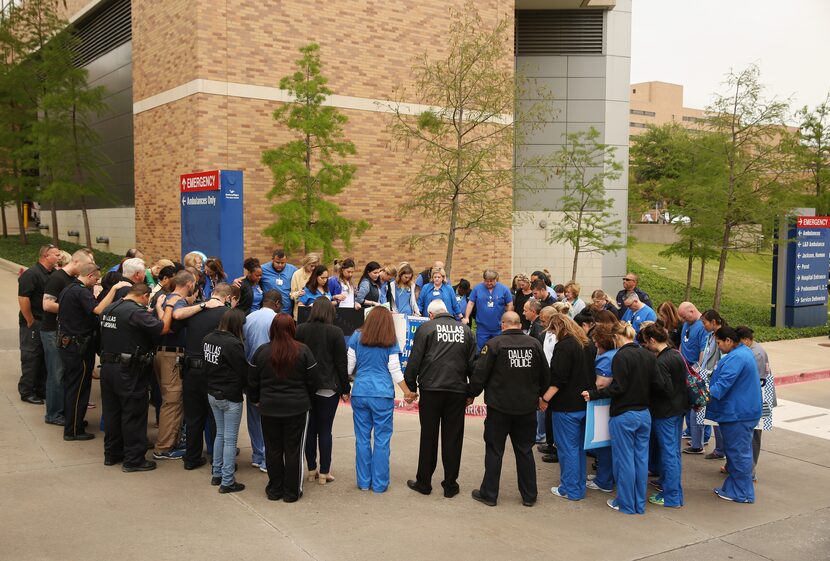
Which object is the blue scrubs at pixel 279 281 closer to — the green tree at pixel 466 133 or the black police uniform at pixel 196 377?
the black police uniform at pixel 196 377

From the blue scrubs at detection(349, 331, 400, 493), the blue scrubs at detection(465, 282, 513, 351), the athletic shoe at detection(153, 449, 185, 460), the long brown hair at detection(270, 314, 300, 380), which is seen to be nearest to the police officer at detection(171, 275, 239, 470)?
the athletic shoe at detection(153, 449, 185, 460)

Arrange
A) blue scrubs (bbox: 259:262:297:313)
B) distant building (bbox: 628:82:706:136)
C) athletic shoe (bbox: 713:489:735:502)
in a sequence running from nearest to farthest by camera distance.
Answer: athletic shoe (bbox: 713:489:735:502), blue scrubs (bbox: 259:262:297:313), distant building (bbox: 628:82:706:136)

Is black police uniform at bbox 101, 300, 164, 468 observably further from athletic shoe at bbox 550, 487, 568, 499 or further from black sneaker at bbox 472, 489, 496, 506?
athletic shoe at bbox 550, 487, 568, 499

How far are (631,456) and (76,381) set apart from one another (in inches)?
246

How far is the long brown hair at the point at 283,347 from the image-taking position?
6.71 m

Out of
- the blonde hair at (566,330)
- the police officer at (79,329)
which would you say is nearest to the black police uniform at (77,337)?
the police officer at (79,329)

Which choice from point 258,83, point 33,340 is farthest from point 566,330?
point 258,83

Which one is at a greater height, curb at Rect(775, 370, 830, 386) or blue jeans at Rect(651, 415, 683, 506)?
blue jeans at Rect(651, 415, 683, 506)

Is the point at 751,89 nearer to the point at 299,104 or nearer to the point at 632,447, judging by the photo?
the point at 299,104

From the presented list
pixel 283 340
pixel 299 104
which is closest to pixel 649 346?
pixel 283 340

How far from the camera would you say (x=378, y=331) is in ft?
23.7

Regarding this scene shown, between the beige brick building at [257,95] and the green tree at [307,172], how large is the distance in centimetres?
129

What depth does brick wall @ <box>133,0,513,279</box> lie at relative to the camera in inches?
738

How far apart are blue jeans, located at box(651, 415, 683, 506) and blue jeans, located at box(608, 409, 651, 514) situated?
24 cm
